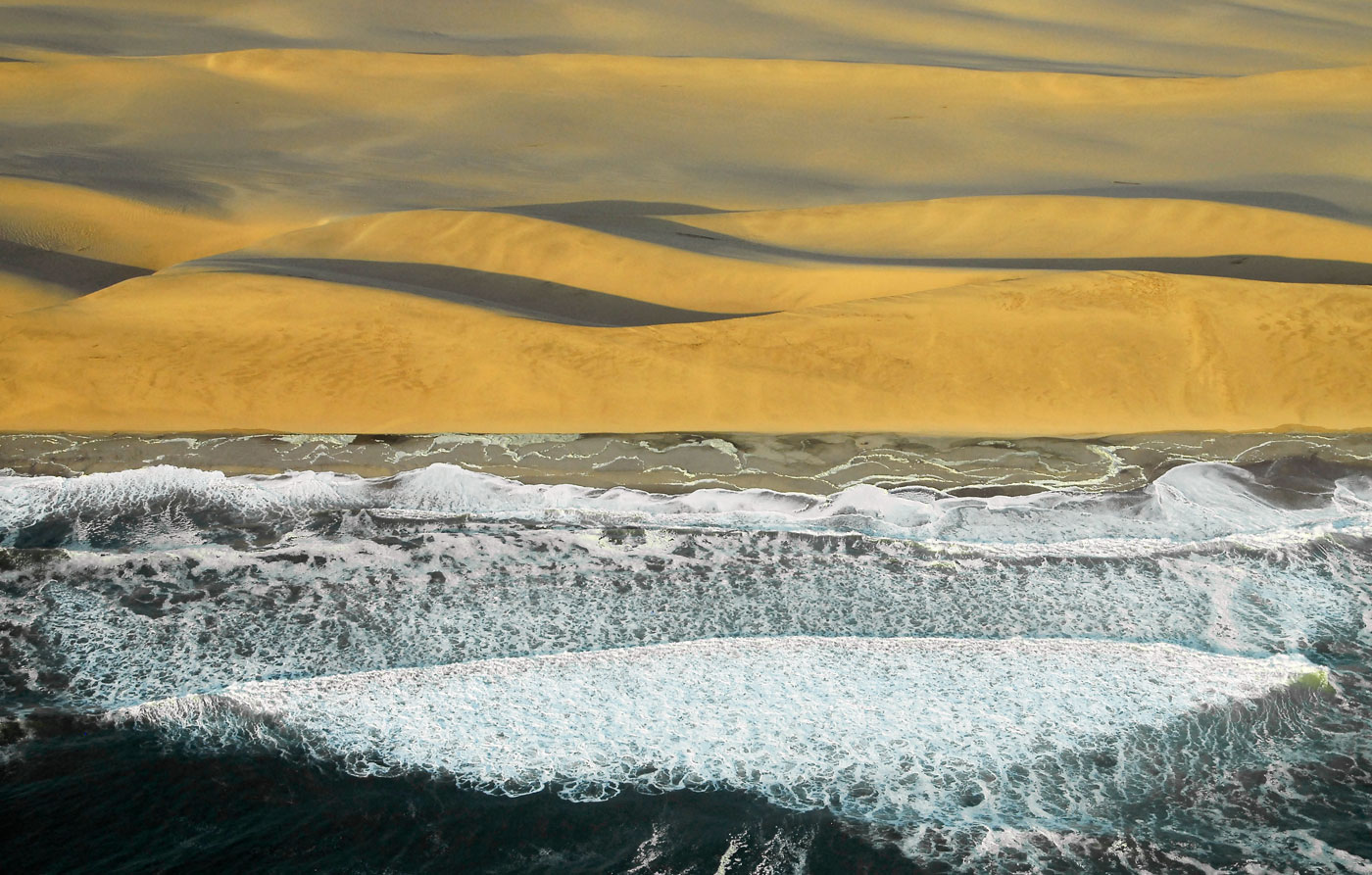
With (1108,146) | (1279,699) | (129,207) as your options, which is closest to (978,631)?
(1279,699)

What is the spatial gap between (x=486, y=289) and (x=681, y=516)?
12.0 ft

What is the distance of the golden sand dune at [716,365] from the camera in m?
6.80

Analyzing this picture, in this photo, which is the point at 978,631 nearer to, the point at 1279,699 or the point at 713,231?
the point at 1279,699

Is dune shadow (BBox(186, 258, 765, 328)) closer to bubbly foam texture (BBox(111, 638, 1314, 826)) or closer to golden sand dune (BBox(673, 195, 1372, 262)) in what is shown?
golden sand dune (BBox(673, 195, 1372, 262))

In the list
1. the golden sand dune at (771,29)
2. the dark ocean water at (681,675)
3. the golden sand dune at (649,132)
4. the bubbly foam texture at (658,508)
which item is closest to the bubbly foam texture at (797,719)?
the dark ocean water at (681,675)

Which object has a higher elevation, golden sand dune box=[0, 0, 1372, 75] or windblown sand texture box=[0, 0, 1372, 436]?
golden sand dune box=[0, 0, 1372, 75]

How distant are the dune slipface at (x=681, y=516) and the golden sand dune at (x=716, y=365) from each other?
30 mm

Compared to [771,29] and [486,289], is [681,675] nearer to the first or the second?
[486,289]

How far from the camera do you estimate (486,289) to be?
8.90 metres

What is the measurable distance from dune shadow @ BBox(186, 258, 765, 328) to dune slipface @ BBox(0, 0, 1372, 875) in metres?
0.05

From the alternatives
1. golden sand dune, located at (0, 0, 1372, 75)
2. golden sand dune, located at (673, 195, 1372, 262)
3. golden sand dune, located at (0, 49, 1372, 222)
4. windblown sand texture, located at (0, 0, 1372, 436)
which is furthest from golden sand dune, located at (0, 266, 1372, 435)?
golden sand dune, located at (0, 0, 1372, 75)

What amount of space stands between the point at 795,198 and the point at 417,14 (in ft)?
36.2

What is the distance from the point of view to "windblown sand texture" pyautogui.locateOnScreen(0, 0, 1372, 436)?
6.98m

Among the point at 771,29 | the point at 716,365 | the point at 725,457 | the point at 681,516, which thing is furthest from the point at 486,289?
the point at 771,29
